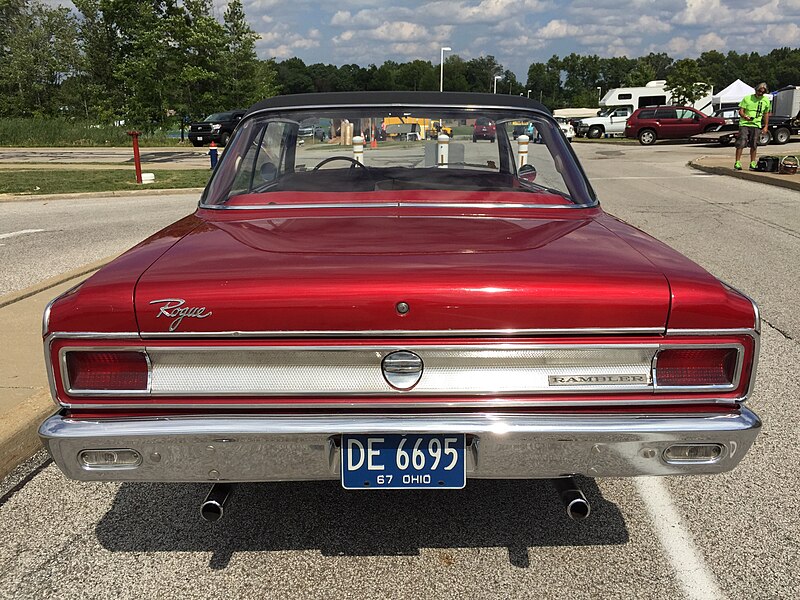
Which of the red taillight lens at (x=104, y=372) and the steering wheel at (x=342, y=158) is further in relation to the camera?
the steering wheel at (x=342, y=158)

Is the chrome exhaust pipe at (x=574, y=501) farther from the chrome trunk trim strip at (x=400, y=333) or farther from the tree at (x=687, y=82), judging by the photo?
the tree at (x=687, y=82)

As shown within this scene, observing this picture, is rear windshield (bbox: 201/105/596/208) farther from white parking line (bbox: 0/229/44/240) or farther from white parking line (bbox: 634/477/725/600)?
white parking line (bbox: 0/229/44/240)

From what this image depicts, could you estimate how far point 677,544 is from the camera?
9.30ft

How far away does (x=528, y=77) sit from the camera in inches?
Answer: 6132

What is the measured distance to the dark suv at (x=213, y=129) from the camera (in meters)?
33.1

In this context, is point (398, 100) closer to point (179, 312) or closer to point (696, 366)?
point (179, 312)

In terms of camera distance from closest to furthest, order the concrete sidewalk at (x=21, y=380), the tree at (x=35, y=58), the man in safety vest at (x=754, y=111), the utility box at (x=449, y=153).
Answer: the concrete sidewalk at (x=21, y=380), the utility box at (x=449, y=153), the man in safety vest at (x=754, y=111), the tree at (x=35, y=58)

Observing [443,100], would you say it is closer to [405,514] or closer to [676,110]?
[405,514]

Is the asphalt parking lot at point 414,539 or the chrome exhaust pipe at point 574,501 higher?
the chrome exhaust pipe at point 574,501

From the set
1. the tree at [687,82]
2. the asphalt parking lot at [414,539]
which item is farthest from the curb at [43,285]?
the tree at [687,82]

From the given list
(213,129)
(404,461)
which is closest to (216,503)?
(404,461)

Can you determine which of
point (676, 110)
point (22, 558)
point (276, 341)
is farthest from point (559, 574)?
point (676, 110)

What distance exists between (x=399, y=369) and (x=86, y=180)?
56.0 feet

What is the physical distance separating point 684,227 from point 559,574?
849cm
